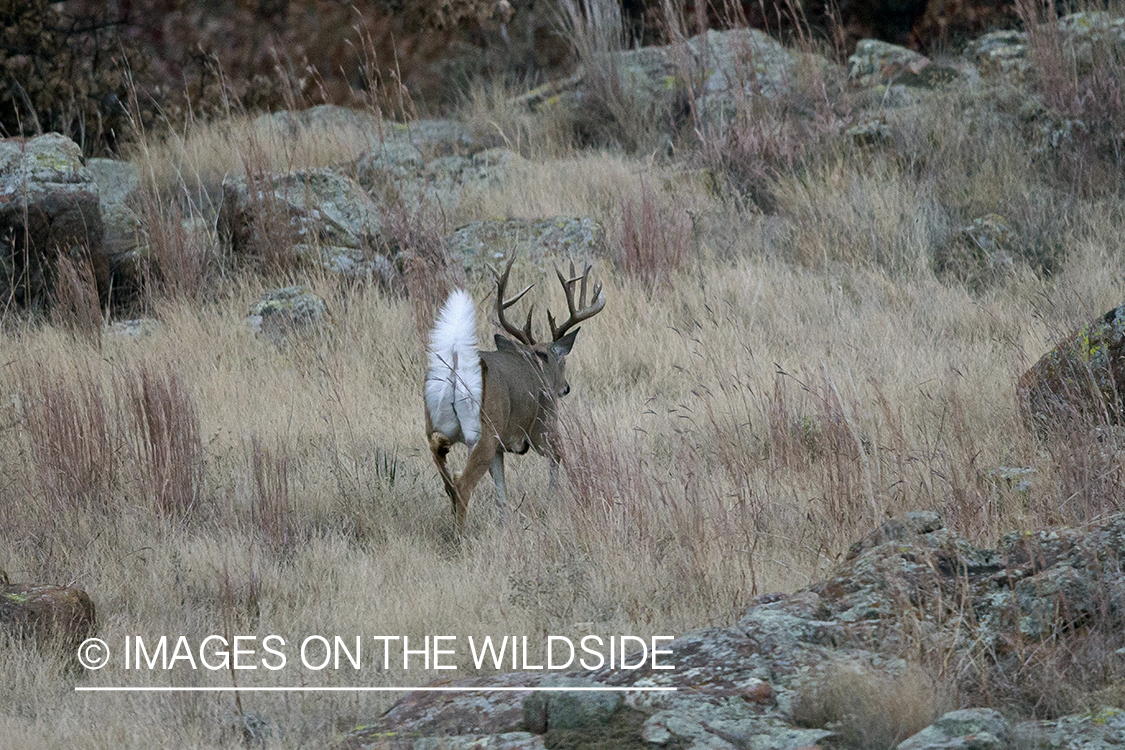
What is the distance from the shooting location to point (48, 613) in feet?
13.3

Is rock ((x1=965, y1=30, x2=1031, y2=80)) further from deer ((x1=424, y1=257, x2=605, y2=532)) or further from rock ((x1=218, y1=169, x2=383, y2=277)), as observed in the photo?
deer ((x1=424, y1=257, x2=605, y2=532))

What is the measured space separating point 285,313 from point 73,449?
2833 mm

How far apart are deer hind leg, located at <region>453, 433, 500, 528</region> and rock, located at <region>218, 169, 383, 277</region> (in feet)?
14.0

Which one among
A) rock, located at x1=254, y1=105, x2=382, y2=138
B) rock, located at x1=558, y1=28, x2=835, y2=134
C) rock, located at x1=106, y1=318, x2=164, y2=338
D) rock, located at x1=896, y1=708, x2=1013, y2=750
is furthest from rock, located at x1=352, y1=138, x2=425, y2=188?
rock, located at x1=896, y1=708, x2=1013, y2=750

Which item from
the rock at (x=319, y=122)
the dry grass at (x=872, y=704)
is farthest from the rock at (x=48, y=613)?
the rock at (x=319, y=122)

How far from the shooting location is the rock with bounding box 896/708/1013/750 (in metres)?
2.63

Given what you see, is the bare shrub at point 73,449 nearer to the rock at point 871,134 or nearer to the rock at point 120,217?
the rock at point 120,217

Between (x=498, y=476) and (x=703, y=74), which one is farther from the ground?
(x=703, y=74)

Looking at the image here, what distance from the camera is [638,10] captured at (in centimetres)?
1473

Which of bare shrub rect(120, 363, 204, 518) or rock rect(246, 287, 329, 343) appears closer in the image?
bare shrub rect(120, 363, 204, 518)

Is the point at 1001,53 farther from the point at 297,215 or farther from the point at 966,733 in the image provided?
the point at 966,733

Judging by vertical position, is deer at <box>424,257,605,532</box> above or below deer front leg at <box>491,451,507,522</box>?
above

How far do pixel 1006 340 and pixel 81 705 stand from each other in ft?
17.5

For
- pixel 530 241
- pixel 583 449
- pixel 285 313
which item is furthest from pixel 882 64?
pixel 583 449
